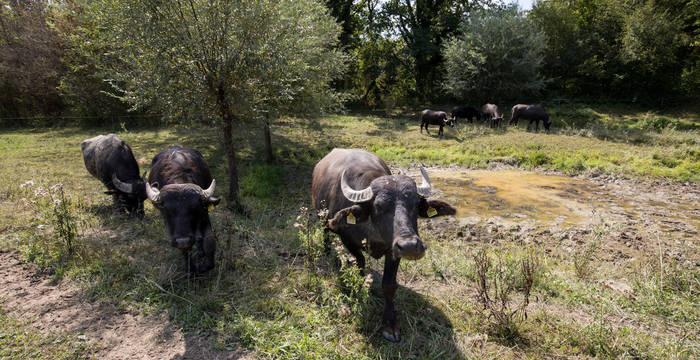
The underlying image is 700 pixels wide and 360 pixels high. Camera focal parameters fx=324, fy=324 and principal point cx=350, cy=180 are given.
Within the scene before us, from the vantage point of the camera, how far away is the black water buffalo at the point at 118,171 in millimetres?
7043

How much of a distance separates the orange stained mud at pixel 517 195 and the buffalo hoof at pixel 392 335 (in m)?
5.27

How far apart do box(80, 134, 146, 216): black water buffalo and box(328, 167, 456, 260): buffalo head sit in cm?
535

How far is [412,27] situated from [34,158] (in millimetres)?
32492

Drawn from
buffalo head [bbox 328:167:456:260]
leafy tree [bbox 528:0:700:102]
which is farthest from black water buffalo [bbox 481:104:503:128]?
buffalo head [bbox 328:167:456:260]

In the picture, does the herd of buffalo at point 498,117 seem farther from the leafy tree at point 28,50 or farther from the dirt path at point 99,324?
the leafy tree at point 28,50

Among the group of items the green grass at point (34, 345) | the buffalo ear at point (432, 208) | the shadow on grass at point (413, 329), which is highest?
the buffalo ear at point (432, 208)

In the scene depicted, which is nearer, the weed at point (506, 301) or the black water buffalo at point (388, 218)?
the black water buffalo at point (388, 218)

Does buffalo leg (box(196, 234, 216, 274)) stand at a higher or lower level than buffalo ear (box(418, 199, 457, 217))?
lower

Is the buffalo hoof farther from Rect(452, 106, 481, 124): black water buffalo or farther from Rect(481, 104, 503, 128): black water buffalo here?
Rect(452, 106, 481, 124): black water buffalo

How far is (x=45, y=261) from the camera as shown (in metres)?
5.06

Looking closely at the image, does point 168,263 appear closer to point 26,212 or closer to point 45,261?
point 45,261

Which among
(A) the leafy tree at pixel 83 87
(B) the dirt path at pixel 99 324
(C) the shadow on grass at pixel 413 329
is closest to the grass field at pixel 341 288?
(C) the shadow on grass at pixel 413 329

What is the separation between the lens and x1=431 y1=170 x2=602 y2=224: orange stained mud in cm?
848

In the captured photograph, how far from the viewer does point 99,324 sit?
395cm
